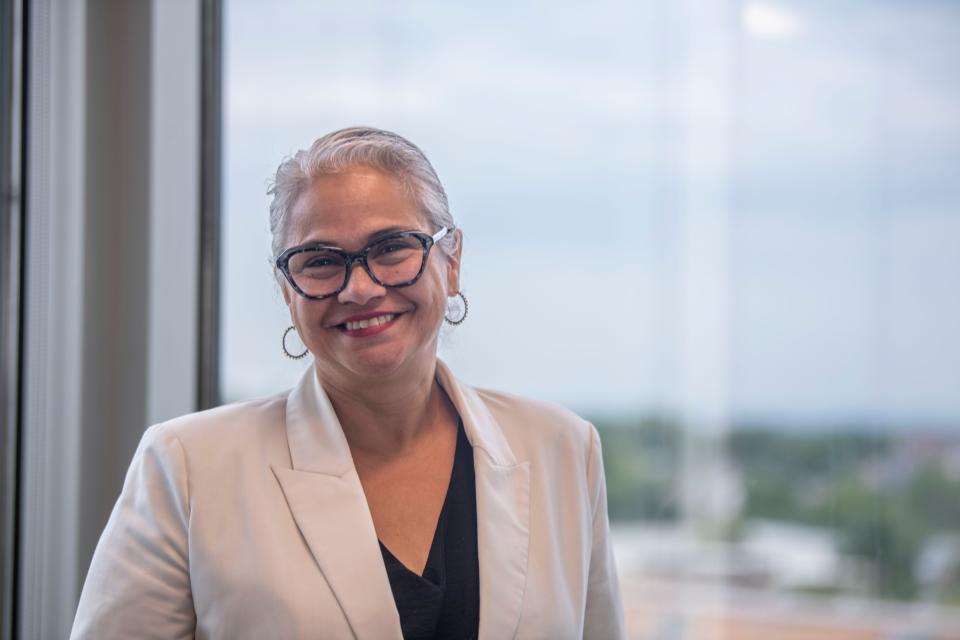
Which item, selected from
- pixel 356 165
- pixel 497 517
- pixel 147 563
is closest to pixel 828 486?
pixel 497 517

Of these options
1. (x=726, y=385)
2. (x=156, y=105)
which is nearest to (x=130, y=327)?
(x=156, y=105)

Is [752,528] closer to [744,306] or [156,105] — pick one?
[744,306]

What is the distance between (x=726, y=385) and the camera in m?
2.16

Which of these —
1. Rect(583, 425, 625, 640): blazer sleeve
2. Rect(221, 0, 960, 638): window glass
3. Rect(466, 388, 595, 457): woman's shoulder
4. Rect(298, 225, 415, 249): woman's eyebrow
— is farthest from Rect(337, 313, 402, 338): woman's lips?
Rect(221, 0, 960, 638): window glass

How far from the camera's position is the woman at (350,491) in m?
1.32

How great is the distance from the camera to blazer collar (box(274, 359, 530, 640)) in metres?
1.33

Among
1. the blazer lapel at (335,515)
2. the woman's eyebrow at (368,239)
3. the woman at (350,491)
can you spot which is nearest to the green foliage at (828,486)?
the woman at (350,491)

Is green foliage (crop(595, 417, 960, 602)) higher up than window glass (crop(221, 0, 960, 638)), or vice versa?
window glass (crop(221, 0, 960, 638))

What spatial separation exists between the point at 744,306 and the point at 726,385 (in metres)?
0.18

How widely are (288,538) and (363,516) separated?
11cm

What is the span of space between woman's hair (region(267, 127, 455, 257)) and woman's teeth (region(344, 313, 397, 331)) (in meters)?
0.16

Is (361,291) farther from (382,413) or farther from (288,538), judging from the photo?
(288,538)

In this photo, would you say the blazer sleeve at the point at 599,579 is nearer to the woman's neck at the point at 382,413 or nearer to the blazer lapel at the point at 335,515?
the woman's neck at the point at 382,413

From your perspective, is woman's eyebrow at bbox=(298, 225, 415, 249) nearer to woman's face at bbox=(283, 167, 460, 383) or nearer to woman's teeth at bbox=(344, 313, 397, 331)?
woman's face at bbox=(283, 167, 460, 383)
